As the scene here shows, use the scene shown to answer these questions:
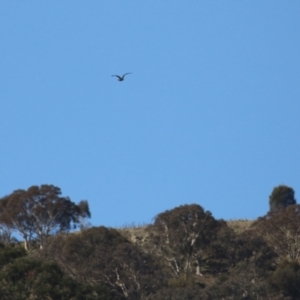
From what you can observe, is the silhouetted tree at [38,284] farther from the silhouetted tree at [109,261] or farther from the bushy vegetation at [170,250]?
the silhouetted tree at [109,261]

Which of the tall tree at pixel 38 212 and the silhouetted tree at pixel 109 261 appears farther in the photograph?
the tall tree at pixel 38 212

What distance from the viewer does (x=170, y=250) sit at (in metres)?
75.7

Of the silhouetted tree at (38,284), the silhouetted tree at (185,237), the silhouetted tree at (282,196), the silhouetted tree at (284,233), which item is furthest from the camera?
the silhouetted tree at (282,196)

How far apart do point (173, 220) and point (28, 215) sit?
10.3 meters

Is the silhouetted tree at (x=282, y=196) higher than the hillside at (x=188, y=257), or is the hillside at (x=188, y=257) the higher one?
the silhouetted tree at (x=282, y=196)

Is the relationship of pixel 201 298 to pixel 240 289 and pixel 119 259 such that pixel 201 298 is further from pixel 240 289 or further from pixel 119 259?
pixel 119 259

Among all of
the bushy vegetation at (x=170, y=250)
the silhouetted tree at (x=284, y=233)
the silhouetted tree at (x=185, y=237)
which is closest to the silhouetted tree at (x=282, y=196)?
the bushy vegetation at (x=170, y=250)

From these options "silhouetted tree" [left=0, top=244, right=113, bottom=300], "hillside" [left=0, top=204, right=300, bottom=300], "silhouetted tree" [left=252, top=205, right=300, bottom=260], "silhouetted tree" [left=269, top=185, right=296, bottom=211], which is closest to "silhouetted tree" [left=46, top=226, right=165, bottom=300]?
"hillside" [left=0, top=204, right=300, bottom=300]

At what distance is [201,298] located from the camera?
65250 mm

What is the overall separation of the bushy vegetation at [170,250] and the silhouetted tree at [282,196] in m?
3.64

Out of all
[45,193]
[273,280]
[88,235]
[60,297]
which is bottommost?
[60,297]

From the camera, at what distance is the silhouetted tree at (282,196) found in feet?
296

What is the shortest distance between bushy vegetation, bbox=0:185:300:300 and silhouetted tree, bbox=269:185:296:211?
3643 millimetres

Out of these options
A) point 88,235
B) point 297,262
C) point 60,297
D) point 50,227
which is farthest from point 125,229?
point 60,297
